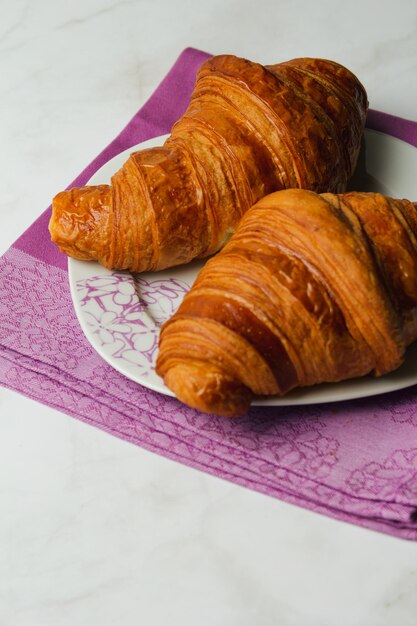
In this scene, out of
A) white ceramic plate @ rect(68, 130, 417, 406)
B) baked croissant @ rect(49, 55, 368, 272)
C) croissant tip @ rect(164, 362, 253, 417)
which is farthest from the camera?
baked croissant @ rect(49, 55, 368, 272)

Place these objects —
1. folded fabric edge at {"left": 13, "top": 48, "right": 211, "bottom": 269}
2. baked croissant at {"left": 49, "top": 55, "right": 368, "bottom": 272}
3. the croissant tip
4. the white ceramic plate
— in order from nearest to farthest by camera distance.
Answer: the croissant tip
the white ceramic plate
baked croissant at {"left": 49, "top": 55, "right": 368, "bottom": 272}
folded fabric edge at {"left": 13, "top": 48, "right": 211, "bottom": 269}

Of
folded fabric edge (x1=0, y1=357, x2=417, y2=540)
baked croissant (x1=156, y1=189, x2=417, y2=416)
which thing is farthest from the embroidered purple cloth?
baked croissant (x1=156, y1=189, x2=417, y2=416)

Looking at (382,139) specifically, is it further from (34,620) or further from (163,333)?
(34,620)

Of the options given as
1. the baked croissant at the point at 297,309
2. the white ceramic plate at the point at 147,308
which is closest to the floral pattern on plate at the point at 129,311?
the white ceramic plate at the point at 147,308

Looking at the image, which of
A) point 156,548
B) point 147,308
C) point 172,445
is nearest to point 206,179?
point 147,308

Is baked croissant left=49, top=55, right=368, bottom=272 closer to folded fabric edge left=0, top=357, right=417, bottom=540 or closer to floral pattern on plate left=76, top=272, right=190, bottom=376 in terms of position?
floral pattern on plate left=76, top=272, right=190, bottom=376
